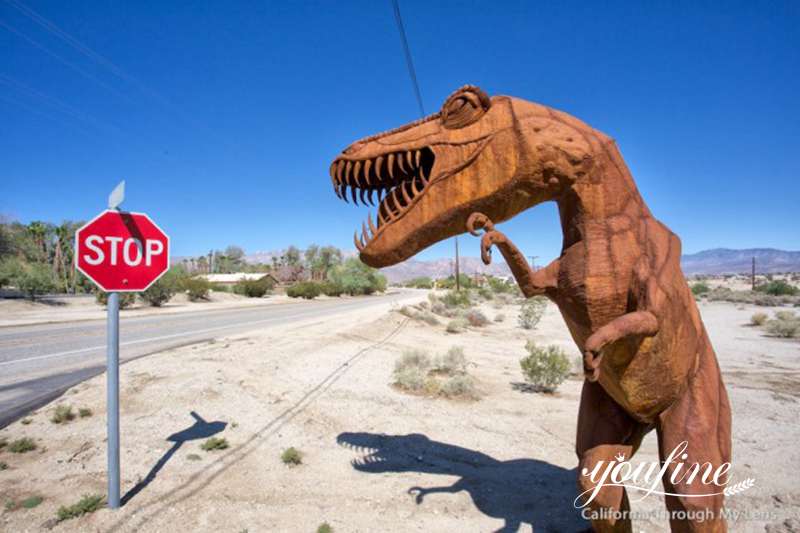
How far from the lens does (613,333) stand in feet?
5.77

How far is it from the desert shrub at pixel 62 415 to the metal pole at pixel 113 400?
2.54m

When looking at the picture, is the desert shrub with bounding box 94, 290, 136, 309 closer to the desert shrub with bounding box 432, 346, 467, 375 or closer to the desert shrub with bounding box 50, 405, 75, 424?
the desert shrub with bounding box 50, 405, 75, 424

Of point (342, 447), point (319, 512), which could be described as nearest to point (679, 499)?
point (319, 512)

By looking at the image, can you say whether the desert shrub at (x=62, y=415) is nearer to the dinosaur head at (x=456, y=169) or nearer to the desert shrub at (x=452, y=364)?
the dinosaur head at (x=456, y=169)

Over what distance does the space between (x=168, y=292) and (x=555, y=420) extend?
1100 inches

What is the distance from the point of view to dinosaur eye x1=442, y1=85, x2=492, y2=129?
223cm

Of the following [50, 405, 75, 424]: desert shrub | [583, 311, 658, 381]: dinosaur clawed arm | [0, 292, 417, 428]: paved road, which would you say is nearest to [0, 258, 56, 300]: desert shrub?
Answer: [0, 292, 417, 428]: paved road

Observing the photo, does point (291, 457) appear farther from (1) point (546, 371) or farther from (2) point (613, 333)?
(1) point (546, 371)

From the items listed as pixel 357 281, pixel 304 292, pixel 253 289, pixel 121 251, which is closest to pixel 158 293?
pixel 253 289

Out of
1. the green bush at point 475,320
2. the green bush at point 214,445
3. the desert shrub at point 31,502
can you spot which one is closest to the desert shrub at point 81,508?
the desert shrub at point 31,502

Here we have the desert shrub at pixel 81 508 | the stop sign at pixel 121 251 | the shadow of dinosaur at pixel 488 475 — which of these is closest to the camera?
the stop sign at pixel 121 251

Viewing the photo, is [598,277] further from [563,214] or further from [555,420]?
[555,420]

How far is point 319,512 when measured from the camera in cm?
333

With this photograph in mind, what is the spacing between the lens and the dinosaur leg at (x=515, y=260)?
6.27 ft
